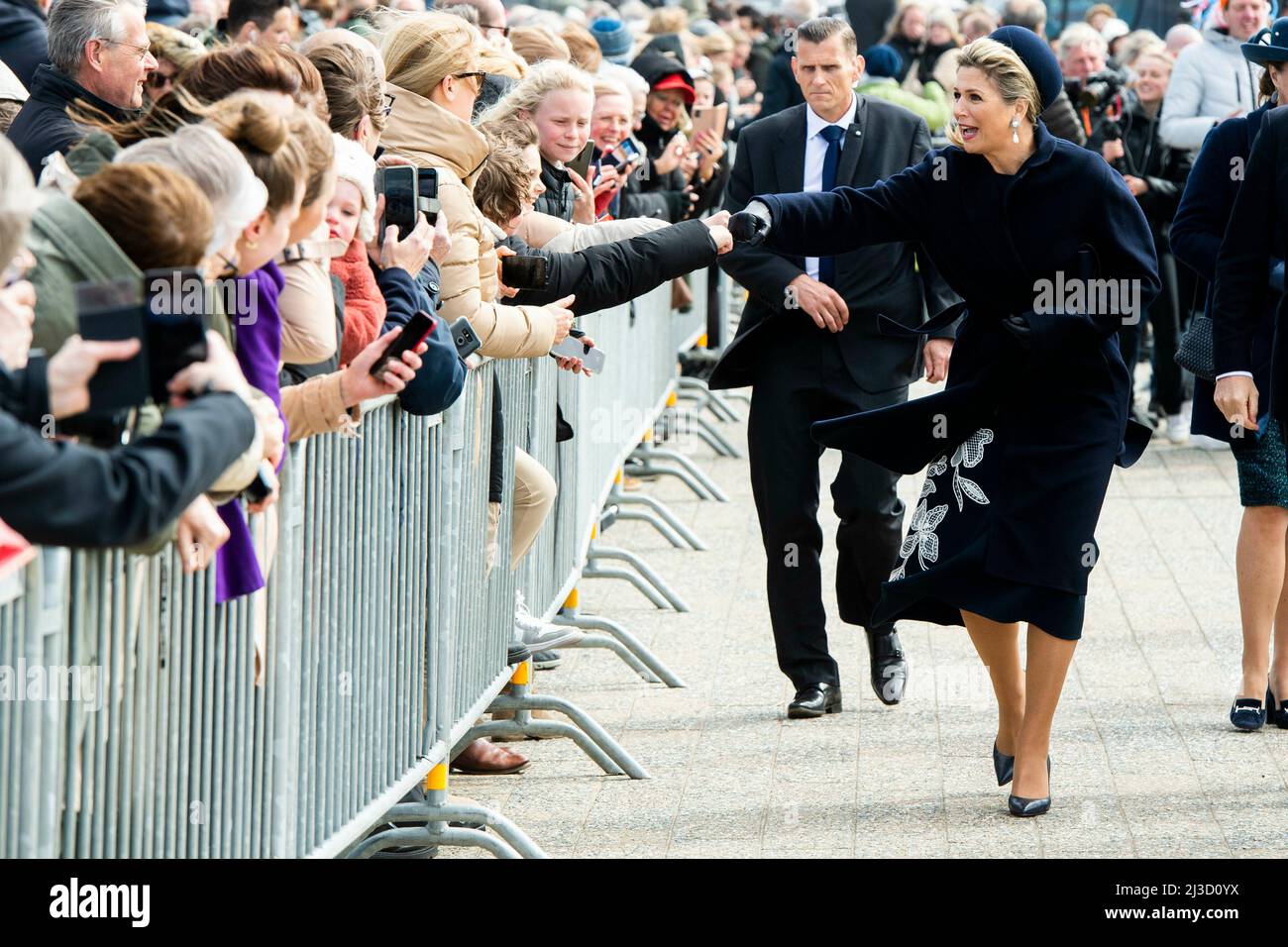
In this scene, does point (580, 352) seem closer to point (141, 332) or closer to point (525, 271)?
point (525, 271)

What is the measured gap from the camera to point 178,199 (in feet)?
9.82

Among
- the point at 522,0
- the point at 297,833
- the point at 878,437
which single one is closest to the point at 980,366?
the point at 878,437

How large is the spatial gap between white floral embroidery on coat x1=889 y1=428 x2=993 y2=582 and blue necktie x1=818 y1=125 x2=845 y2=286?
1282 mm

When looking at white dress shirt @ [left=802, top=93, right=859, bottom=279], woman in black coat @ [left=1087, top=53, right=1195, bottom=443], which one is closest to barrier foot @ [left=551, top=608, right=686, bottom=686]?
white dress shirt @ [left=802, top=93, right=859, bottom=279]

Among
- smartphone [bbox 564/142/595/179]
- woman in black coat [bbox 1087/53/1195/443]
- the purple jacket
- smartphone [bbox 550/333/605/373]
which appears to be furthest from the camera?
woman in black coat [bbox 1087/53/1195/443]

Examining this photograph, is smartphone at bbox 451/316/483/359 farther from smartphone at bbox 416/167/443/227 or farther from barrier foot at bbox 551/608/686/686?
barrier foot at bbox 551/608/686/686

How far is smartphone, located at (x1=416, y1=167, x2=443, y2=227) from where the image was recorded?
461cm

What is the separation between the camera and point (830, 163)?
675 cm

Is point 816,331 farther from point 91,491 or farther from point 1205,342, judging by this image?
point 91,491

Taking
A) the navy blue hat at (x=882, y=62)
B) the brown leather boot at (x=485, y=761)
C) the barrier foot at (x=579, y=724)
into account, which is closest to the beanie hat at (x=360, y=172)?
the barrier foot at (x=579, y=724)

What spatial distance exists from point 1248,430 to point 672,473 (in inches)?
199

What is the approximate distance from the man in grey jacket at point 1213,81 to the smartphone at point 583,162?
5.47 meters

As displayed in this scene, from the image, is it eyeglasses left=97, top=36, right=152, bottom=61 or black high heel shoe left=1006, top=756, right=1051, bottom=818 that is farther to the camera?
eyeglasses left=97, top=36, right=152, bottom=61

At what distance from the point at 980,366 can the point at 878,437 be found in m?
0.38
